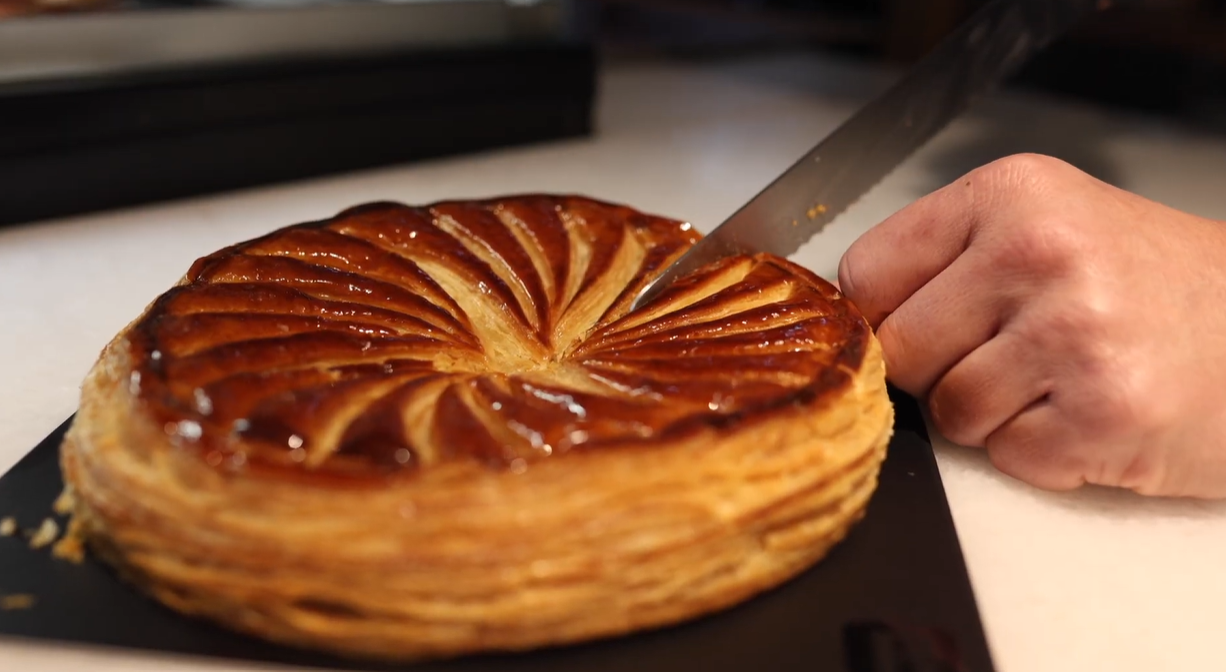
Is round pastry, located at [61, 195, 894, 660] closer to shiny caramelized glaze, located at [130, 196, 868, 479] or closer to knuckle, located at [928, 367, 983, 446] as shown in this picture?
shiny caramelized glaze, located at [130, 196, 868, 479]

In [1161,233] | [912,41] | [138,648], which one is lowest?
[138,648]

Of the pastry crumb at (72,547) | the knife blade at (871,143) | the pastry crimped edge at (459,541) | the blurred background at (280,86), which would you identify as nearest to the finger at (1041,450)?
the pastry crimped edge at (459,541)

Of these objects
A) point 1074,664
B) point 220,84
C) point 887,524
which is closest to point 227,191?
point 220,84

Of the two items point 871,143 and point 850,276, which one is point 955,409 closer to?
point 850,276

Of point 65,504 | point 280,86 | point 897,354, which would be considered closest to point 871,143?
point 897,354

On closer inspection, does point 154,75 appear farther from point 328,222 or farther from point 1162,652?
point 1162,652

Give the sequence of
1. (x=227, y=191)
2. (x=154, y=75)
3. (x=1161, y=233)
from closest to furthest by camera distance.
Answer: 1. (x=1161, y=233)
2. (x=154, y=75)
3. (x=227, y=191)

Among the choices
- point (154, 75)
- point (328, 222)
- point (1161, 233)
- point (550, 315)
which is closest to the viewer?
point (1161, 233)

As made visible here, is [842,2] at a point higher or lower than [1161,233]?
higher
